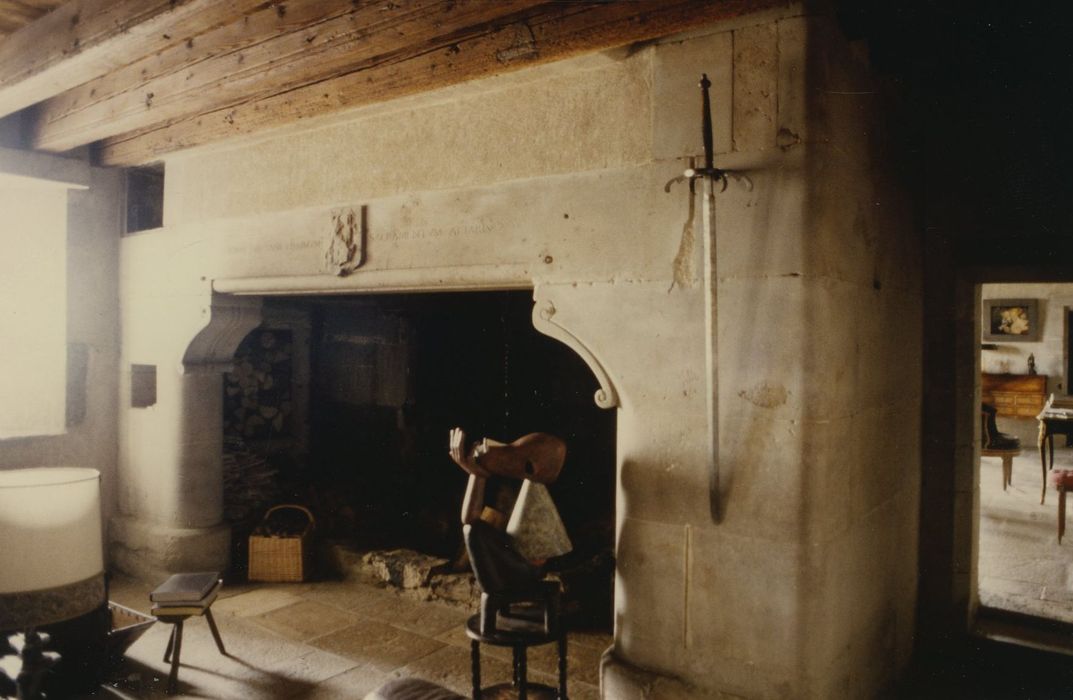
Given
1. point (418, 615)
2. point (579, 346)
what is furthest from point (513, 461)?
point (418, 615)

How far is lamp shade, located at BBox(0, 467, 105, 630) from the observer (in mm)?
2748

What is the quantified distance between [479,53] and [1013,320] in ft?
38.9

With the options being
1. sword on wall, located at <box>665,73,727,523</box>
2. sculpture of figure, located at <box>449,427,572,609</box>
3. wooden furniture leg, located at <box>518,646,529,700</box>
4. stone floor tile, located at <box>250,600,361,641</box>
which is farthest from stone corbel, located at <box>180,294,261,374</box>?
sword on wall, located at <box>665,73,727,523</box>

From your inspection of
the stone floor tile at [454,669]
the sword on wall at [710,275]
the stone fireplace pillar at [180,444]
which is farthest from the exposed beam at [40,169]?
the sword on wall at [710,275]

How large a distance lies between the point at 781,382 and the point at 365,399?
480cm

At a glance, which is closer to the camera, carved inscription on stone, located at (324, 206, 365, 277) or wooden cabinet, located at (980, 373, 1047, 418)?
carved inscription on stone, located at (324, 206, 365, 277)

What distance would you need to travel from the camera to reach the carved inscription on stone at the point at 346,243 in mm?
4305

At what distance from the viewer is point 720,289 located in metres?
3.13

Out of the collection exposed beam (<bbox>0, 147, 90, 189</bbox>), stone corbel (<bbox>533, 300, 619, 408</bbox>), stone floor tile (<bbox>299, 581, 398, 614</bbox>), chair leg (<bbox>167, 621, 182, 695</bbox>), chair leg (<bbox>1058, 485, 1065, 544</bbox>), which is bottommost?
stone floor tile (<bbox>299, 581, 398, 614</bbox>)

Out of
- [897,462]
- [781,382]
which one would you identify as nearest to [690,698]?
[781,382]

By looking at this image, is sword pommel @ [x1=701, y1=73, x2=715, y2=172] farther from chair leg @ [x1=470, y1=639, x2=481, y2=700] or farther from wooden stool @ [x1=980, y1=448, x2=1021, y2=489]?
wooden stool @ [x1=980, y1=448, x2=1021, y2=489]

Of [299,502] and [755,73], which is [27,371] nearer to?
[299,502]

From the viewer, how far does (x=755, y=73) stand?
10.1ft

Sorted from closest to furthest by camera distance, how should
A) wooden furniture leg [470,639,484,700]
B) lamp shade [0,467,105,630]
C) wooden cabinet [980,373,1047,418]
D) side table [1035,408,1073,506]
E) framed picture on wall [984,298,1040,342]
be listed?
lamp shade [0,467,105,630] < wooden furniture leg [470,639,484,700] < side table [1035,408,1073,506] < wooden cabinet [980,373,1047,418] < framed picture on wall [984,298,1040,342]
